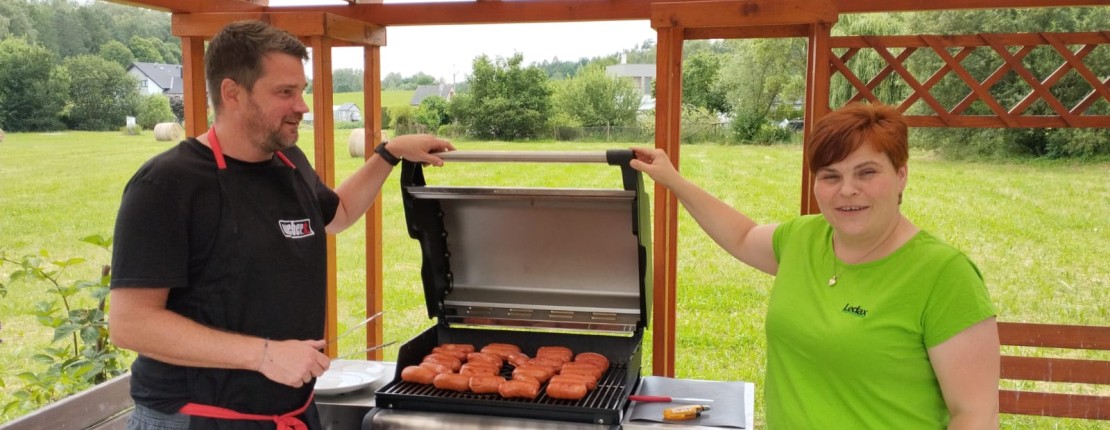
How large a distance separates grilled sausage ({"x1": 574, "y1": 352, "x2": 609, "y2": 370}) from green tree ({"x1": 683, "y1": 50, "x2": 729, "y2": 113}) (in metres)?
2.35

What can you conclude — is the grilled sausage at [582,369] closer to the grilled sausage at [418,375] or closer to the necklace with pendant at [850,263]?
the grilled sausage at [418,375]

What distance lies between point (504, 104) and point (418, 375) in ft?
7.66

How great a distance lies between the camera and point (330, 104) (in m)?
3.35

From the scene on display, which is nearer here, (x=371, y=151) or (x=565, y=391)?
A: (x=565, y=391)

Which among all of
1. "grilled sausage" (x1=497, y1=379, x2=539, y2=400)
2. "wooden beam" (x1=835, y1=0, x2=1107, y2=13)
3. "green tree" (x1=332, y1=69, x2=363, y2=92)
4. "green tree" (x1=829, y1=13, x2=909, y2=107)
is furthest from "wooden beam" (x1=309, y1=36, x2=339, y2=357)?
"green tree" (x1=829, y1=13, x2=909, y2=107)

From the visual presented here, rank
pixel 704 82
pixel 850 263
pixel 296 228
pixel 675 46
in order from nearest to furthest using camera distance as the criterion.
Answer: pixel 850 263 < pixel 296 228 < pixel 675 46 < pixel 704 82

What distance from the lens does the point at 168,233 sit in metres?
1.75

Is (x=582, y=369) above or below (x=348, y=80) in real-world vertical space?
below

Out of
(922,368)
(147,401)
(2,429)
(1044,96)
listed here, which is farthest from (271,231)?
(1044,96)

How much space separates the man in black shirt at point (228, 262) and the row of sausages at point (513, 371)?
53 cm

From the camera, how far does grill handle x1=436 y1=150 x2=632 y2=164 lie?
92.9 inches

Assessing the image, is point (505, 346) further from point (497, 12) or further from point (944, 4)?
point (944, 4)

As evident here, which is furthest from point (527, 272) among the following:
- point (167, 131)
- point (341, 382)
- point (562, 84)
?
point (167, 131)

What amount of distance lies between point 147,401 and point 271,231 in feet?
1.54
